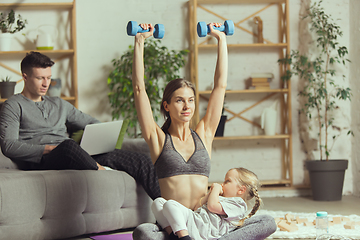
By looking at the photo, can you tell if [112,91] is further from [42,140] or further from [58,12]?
[42,140]

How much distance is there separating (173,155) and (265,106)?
286 centimetres

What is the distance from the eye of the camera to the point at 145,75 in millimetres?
3992

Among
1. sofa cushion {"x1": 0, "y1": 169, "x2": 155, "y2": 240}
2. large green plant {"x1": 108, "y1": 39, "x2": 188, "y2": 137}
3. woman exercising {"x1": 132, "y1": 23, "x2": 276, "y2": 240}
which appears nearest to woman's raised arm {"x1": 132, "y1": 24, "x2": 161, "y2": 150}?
woman exercising {"x1": 132, "y1": 23, "x2": 276, "y2": 240}

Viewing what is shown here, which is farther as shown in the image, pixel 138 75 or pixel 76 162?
pixel 76 162

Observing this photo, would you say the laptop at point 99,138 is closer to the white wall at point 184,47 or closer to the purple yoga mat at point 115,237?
the purple yoga mat at point 115,237

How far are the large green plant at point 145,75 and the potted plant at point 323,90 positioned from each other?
3.73 feet

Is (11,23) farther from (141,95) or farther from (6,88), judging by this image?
(141,95)

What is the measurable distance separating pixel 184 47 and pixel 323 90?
146 cm

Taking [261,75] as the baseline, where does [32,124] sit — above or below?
below

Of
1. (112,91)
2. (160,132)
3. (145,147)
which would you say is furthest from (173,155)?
(112,91)

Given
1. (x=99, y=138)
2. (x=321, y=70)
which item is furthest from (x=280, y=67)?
(x=99, y=138)

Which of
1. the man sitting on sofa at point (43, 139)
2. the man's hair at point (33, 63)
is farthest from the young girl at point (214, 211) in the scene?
the man's hair at point (33, 63)

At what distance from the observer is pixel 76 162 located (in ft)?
7.78

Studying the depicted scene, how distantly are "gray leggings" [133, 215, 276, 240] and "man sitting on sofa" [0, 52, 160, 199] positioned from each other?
85cm
